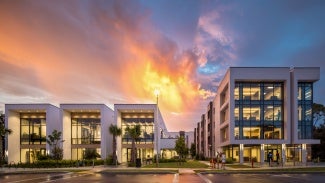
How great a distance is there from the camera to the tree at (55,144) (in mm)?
56344

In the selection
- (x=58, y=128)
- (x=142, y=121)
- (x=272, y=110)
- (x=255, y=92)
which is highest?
(x=255, y=92)

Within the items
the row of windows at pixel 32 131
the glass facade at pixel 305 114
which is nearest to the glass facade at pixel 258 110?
the glass facade at pixel 305 114

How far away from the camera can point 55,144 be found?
192 feet

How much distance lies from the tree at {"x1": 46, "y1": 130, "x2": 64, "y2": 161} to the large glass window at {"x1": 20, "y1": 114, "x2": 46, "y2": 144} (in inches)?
312

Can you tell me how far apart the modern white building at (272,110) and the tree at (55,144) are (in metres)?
28.4

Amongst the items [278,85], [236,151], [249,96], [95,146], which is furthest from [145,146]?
[278,85]

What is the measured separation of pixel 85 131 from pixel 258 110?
32.7 m

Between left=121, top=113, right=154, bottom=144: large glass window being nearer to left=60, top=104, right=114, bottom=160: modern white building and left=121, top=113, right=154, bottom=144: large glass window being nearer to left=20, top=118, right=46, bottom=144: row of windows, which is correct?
left=60, top=104, right=114, bottom=160: modern white building

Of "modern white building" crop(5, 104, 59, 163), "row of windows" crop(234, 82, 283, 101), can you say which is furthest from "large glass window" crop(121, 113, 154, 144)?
"row of windows" crop(234, 82, 283, 101)

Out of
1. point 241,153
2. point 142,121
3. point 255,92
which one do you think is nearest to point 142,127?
point 142,121

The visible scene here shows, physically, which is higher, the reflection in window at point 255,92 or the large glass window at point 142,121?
the reflection in window at point 255,92

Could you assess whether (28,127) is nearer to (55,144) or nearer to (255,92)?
(55,144)

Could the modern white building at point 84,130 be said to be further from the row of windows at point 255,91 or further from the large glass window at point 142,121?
the row of windows at point 255,91

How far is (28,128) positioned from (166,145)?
45.0 metres
